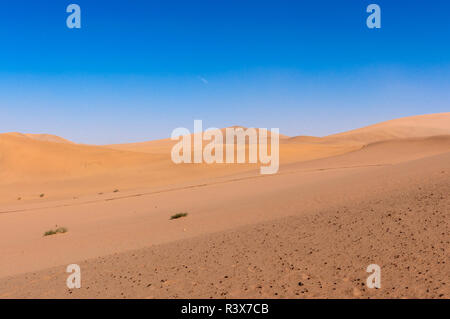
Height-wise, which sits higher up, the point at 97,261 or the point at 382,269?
the point at 382,269

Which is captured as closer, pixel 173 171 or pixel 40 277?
pixel 40 277

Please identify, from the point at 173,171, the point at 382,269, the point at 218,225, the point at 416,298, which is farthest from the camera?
the point at 173,171

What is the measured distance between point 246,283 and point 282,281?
503mm

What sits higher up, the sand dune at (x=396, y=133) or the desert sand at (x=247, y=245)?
the sand dune at (x=396, y=133)

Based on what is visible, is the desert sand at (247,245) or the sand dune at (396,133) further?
the sand dune at (396,133)

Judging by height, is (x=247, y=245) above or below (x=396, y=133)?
below

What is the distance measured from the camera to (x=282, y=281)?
491cm

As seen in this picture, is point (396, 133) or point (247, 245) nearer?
point (247, 245)

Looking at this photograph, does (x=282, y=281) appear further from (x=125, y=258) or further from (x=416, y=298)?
(x=125, y=258)

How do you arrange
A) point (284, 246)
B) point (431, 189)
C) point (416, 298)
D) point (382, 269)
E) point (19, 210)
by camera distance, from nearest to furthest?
point (416, 298) → point (382, 269) → point (284, 246) → point (431, 189) → point (19, 210)

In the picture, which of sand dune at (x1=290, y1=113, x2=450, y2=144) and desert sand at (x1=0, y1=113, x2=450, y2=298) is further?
sand dune at (x1=290, y1=113, x2=450, y2=144)

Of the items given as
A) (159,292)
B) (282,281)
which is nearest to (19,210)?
(159,292)

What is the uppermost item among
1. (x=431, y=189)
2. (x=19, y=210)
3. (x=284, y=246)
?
(x=431, y=189)

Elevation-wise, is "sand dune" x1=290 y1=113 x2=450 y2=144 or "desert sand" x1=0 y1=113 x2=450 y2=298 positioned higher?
"sand dune" x1=290 y1=113 x2=450 y2=144
